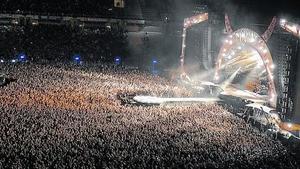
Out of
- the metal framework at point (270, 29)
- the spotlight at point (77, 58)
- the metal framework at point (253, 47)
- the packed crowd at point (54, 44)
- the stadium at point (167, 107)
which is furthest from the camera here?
the packed crowd at point (54, 44)

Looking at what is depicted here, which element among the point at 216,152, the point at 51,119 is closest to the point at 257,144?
the point at 216,152

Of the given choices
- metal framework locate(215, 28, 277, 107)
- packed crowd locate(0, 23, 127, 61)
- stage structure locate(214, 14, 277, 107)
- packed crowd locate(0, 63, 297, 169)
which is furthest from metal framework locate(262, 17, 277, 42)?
packed crowd locate(0, 23, 127, 61)

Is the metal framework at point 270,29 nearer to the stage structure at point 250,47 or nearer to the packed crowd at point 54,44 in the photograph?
the stage structure at point 250,47

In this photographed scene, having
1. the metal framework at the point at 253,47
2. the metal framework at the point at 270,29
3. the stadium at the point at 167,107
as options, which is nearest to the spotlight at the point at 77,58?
the stadium at the point at 167,107

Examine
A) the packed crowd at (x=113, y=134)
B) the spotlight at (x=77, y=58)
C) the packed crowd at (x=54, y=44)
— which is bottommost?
the packed crowd at (x=113, y=134)

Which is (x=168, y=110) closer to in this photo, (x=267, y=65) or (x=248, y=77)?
(x=267, y=65)
